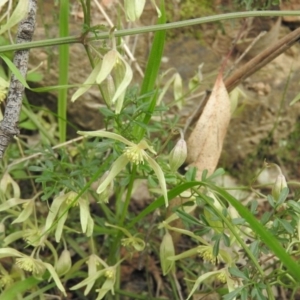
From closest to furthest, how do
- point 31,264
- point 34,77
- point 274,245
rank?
point 274,245
point 31,264
point 34,77

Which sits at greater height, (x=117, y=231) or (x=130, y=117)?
(x=130, y=117)

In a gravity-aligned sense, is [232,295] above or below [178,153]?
below

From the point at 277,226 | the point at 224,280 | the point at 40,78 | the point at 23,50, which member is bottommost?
the point at 224,280

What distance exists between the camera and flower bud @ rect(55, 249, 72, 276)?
1.10 meters

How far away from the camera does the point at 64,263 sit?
1.10 m

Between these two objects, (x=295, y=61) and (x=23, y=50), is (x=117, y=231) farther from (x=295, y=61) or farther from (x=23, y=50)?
(x=295, y=61)

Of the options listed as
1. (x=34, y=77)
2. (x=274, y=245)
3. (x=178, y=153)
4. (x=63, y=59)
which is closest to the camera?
(x=274, y=245)

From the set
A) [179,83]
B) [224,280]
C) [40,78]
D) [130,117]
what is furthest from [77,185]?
[40,78]

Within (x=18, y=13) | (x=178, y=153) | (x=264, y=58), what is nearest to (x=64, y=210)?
(x=178, y=153)

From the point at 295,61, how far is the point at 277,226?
0.93 metres

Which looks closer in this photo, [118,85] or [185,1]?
[118,85]

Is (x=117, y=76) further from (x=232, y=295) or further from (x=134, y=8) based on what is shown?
(x=232, y=295)

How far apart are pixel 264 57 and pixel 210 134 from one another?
20 centimetres

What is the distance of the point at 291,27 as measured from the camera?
177 cm
